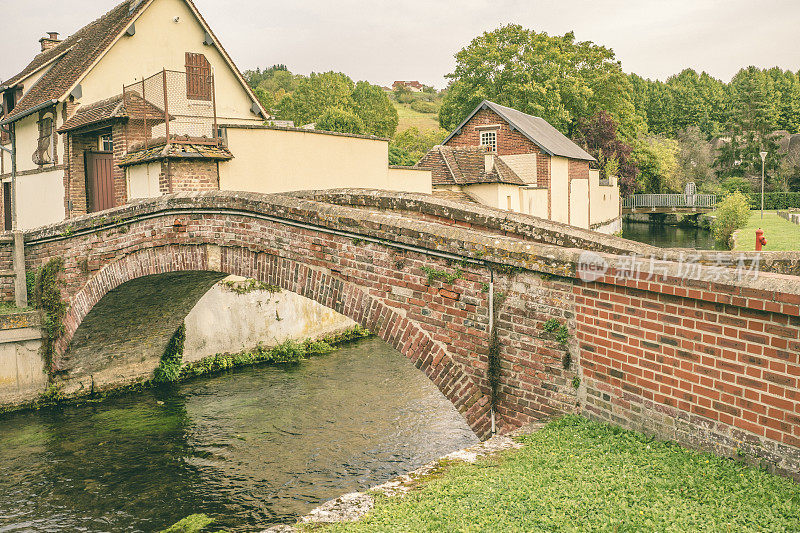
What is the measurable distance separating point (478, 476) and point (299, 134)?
11.6m

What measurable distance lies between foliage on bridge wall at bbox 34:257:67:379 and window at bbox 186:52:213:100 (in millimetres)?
5943

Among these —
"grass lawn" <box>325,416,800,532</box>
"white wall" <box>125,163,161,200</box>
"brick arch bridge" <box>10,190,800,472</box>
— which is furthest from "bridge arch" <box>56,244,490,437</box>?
"white wall" <box>125,163,161,200</box>

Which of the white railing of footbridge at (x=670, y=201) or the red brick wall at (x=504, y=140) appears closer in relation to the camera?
the red brick wall at (x=504, y=140)

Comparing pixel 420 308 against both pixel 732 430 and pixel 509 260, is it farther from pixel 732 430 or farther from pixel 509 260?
pixel 732 430

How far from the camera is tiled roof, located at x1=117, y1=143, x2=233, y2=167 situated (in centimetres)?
1212

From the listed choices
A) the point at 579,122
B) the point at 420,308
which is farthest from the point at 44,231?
the point at 579,122

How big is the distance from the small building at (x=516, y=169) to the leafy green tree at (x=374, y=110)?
21052mm

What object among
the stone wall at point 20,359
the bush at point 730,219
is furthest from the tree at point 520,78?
the stone wall at point 20,359

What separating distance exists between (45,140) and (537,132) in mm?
21818

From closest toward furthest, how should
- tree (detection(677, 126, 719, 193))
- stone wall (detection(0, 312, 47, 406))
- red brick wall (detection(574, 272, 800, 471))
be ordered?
red brick wall (detection(574, 272, 800, 471)), stone wall (detection(0, 312, 47, 406)), tree (detection(677, 126, 719, 193))

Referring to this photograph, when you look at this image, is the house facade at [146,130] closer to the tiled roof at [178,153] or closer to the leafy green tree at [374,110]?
the tiled roof at [178,153]

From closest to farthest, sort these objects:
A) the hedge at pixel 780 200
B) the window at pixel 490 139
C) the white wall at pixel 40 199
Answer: the white wall at pixel 40 199 → the window at pixel 490 139 → the hedge at pixel 780 200

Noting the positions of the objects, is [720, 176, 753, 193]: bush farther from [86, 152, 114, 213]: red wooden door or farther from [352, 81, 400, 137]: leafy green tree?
[86, 152, 114, 213]: red wooden door

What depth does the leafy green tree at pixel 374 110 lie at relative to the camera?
178ft
